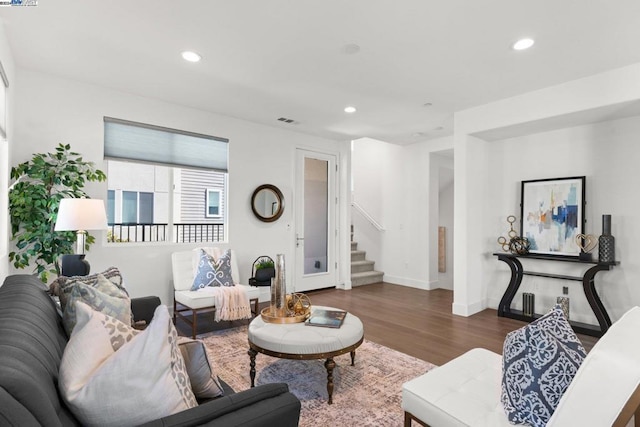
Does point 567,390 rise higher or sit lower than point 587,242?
lower

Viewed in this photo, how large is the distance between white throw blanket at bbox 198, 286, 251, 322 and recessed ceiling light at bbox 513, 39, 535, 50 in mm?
3501

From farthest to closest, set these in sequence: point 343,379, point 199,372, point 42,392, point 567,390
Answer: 1. point 343,379
2. point 199,372
3. point 567,390
4. point 42,392

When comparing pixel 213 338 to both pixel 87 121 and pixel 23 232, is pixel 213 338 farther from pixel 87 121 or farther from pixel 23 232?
pixel 87 121

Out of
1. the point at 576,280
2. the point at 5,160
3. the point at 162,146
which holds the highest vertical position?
the point at 162,146

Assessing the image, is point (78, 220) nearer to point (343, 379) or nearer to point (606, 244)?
point (343, 379)

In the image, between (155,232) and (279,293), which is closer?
(279,293)

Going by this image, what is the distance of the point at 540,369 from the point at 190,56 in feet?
10.9

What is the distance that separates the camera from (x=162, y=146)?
13.9 feet

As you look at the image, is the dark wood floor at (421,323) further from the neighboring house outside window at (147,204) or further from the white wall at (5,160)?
the white wall at (5,160)

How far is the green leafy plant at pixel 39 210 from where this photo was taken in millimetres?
3104

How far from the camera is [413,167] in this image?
6.33 m

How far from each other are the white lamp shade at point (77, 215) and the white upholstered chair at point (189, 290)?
1.12 meters

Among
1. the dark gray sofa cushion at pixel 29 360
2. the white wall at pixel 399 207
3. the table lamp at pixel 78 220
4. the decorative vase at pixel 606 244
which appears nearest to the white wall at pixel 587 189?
the decorative vase at pixel 606 244

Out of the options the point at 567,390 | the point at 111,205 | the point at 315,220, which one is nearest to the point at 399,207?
the point at 315,220
